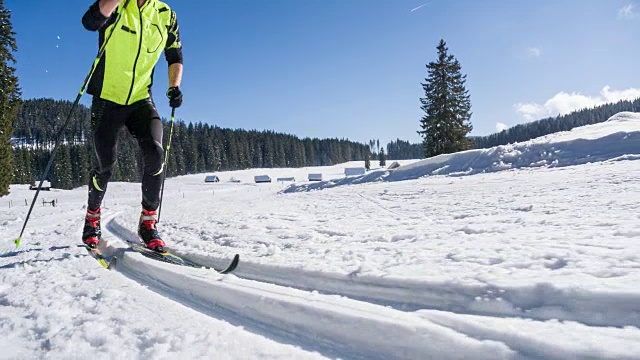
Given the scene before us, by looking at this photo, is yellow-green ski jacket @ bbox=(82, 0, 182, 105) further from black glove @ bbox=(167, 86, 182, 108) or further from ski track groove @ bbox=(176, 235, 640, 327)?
ski track groove @ bbox=(176, 235, 640, 327)

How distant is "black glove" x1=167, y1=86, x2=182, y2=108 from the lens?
3.82 meters

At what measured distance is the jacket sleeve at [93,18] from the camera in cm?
284

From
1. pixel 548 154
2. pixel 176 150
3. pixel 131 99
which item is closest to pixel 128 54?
pixel 131 99

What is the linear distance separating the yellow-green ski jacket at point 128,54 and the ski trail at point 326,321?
200 cm

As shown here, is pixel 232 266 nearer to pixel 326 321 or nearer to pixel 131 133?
pixel 326 321

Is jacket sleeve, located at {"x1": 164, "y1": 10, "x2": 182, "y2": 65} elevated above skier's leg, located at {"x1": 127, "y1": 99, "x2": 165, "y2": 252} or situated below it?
above

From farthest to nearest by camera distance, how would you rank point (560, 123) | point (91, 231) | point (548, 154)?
point (560, 123)
point (548, 154)
point (91, 231)

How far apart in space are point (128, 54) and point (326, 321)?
309cm

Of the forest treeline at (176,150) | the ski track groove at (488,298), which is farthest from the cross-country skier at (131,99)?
the forest treeline at (176,150)

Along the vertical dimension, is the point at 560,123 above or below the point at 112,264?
above

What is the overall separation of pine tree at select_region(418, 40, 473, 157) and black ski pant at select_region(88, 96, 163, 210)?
26.4 metres

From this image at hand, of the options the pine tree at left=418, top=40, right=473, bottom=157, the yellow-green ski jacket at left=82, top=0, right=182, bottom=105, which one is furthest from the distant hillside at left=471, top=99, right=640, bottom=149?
the yellow-green ski jacket at left=82, top=0, right=182, bottom=105

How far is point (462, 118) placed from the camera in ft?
92.0

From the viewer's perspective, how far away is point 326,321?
1497mm
